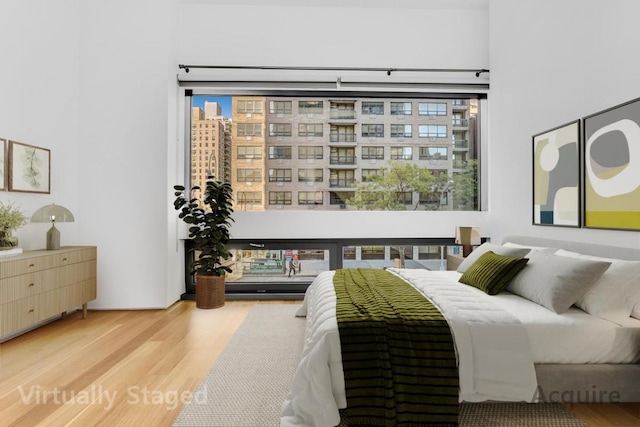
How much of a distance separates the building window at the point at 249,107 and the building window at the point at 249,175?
0.77 metres

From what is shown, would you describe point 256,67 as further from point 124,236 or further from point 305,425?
point 305,425

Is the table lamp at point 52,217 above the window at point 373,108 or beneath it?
beneath

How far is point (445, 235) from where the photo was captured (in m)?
4.49

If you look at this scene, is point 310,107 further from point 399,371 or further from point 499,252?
point 399,371

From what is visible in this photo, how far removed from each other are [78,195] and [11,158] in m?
0.90

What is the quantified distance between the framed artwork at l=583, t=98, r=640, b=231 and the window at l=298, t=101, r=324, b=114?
112 inches

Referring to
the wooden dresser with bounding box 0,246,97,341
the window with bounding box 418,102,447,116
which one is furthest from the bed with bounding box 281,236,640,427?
the window with bounding box 418,102,447,116

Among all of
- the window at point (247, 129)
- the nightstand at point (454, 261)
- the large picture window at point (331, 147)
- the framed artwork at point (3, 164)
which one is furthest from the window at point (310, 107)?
the framed artwork at point (3, 164)

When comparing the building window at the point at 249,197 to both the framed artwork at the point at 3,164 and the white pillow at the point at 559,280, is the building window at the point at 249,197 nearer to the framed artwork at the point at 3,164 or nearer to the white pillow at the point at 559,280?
the framed artwork at the point at 3,164

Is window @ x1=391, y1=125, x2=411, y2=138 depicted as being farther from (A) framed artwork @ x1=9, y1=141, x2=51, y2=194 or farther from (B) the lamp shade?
(A) framed artwork @ x1=9, y1=141, x2=51, y2=194

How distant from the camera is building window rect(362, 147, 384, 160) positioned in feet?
15.2

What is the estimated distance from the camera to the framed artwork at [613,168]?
92.0 inches

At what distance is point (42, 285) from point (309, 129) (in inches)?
127

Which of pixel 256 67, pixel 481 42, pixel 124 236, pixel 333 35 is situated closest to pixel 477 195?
pixel 481 42
